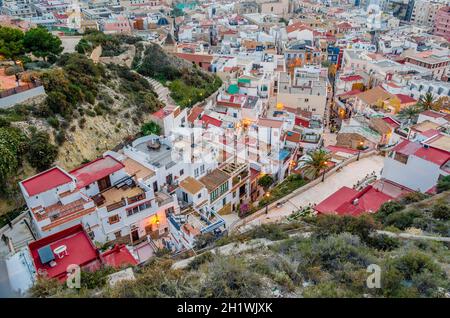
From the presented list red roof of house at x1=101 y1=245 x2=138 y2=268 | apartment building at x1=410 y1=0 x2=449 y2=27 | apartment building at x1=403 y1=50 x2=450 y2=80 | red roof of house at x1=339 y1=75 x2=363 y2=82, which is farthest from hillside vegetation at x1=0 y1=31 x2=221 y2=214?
apartment building at x1=410 y1=0 x2=449 y2=27

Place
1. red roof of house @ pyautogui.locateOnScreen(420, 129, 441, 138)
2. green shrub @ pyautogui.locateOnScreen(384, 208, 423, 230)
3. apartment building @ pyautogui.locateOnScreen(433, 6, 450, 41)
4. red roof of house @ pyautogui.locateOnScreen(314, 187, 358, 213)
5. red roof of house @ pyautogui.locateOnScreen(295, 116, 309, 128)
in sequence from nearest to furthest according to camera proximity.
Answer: green shrub @ pyautogui.locateOnScreen(384, 208, 423, 230)
red roof of house @ pyautogui.locateOnScreen(314, 187, 358, 213)
red roof of house @ pyautogui.locateOnScreen(420, 129, 441, 138)
red roof of house @ pyautogui.locateOnScreen(295, 116, 309, 128)
apartment building @ pyautogui.locateOnScreen(433, 6, 450, 41)

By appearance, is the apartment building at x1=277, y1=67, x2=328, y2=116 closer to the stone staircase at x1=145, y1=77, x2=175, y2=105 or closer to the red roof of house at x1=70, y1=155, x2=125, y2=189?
the stone staircase at x1=145, y1=77, x2=175, y2=105

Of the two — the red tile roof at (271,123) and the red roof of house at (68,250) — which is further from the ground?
the red roof of house at (68,250)

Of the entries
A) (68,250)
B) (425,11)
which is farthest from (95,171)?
(425,11)

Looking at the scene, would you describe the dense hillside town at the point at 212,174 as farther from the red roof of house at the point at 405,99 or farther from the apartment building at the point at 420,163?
the red roof of house at the point at 405,99

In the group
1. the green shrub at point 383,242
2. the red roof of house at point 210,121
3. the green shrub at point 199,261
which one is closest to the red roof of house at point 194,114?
the red roof of house at point 210,121
